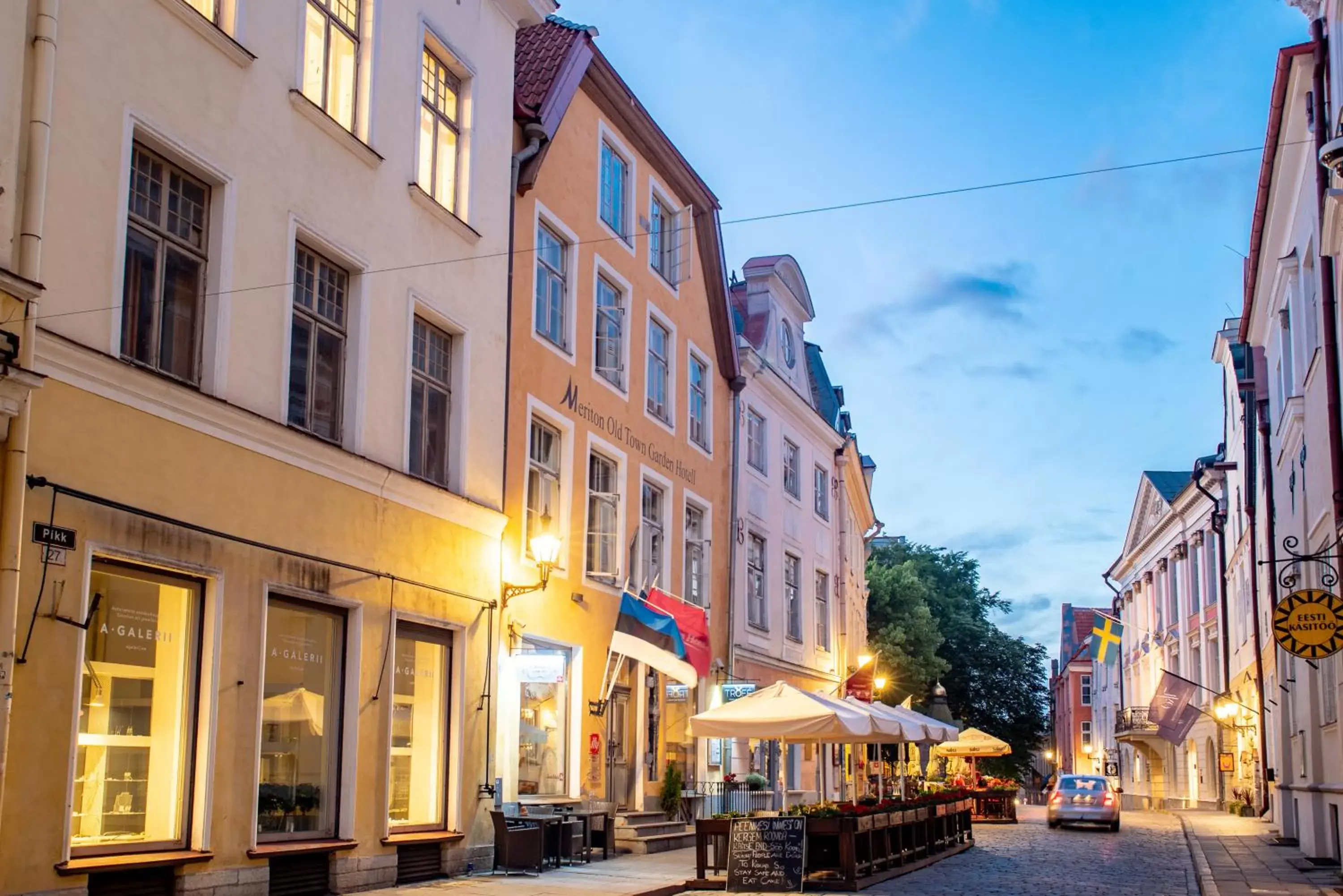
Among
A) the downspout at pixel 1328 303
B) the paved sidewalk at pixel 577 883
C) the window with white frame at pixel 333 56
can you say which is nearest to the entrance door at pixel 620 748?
the paved sidewalk at pixel 577 883

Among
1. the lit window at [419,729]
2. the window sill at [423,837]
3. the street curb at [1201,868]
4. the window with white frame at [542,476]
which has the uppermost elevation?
the window with white frame at [542,476]

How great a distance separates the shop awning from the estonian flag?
206cm

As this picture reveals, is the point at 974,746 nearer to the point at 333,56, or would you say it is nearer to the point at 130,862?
the point at 333,56

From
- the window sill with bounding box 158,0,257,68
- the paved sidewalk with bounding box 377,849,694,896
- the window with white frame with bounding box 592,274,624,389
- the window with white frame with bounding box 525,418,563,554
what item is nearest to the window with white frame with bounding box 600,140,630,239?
the window with white frame with bounding box 592,274,624,389

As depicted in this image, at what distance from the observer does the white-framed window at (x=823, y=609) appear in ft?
114

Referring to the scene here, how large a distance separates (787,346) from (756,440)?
3481mm

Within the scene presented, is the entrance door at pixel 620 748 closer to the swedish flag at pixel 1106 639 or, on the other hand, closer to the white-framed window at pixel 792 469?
the white-framed window at pixel 792 469

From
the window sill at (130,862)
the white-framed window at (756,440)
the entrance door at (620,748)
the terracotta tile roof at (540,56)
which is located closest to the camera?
the window sill at (130,862)

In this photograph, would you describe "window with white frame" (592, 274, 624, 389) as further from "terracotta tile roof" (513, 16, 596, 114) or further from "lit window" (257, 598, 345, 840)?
"lit window" (257, 598, 345, 840)

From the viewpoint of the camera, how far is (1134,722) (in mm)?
63781

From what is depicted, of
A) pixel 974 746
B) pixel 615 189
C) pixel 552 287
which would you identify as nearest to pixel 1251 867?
pixel 552 287

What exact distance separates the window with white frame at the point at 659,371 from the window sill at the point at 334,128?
9.32 meters

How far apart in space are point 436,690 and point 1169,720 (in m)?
24.6

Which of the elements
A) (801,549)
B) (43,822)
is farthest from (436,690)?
(801,549)
